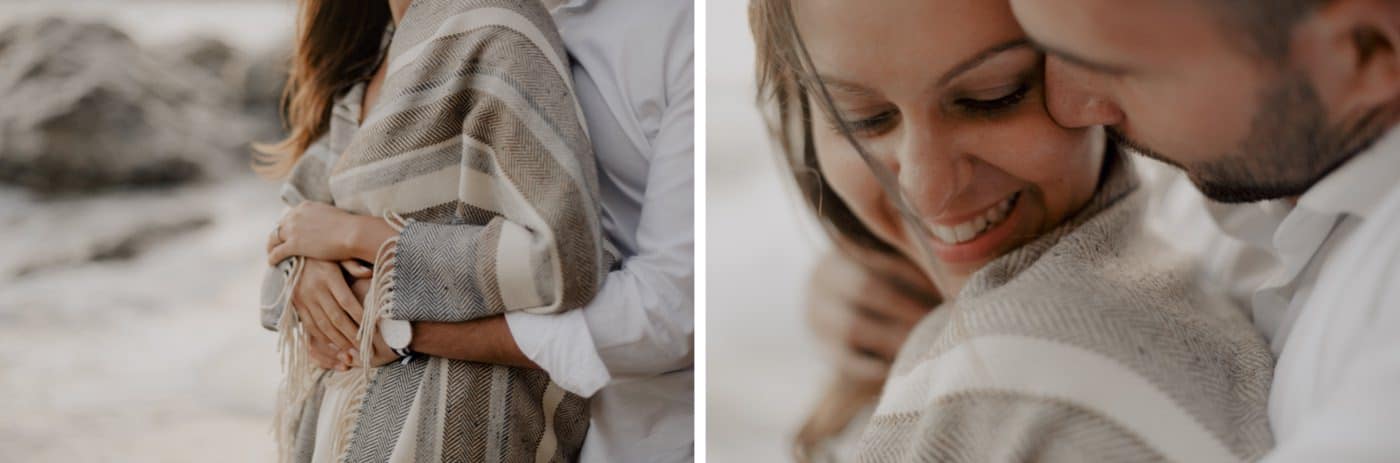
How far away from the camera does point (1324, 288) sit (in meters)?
0.96

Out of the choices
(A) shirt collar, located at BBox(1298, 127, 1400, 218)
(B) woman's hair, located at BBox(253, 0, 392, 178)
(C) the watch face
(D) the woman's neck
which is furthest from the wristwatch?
(A) shirt collar, located at BBox(1298, 127, 1400, 218)

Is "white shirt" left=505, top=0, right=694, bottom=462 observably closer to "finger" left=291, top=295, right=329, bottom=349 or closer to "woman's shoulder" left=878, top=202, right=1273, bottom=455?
"finger" left=291, top=295, right=329, bottom=349

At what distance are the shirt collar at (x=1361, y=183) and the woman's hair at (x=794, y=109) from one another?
1.33ft

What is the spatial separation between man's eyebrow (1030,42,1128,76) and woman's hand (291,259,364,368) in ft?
2.72

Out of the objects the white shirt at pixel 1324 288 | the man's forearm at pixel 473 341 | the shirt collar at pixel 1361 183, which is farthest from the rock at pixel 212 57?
the shirt collar at pixel 1361 183

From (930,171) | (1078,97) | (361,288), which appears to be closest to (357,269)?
(361,288)

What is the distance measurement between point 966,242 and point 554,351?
0.50m

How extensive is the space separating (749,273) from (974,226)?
11.8 inches

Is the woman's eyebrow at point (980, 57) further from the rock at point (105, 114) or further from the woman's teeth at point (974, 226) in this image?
the rock at point (105, 114)

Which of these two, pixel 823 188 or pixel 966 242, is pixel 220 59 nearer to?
pixel 823 188

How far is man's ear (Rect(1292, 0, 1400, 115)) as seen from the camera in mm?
899

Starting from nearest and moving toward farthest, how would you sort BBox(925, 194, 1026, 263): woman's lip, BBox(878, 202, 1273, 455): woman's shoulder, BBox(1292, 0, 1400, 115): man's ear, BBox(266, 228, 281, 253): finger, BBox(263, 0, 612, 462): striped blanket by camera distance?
BBox(1292, 0, 1400, 115): man's ear, BBox(878, 202, 1273, 455): woman's shoulder, BBox(925, 194, 1026, 263): woman's lip, BBox(263, 0, 612, 462): striped blanket, BBox(266, 228, 281, 253): finger

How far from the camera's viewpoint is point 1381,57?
0.90 metres

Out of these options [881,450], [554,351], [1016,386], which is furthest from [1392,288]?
[554,351]
